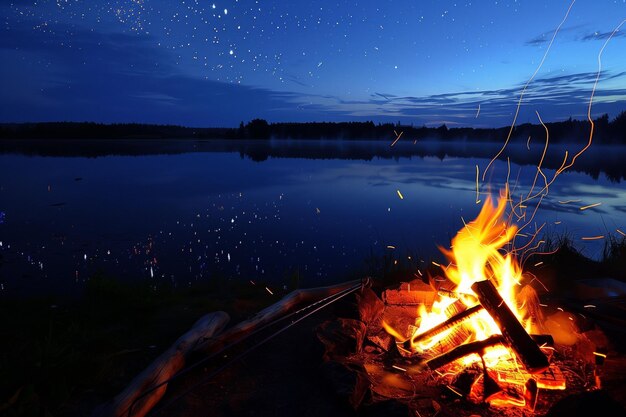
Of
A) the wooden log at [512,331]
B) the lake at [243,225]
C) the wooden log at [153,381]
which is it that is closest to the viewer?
the wooden log at [153,381]

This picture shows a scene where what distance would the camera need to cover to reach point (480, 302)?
432 cm

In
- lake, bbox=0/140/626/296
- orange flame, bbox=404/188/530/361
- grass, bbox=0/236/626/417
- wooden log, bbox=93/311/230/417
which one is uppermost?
orange flame, bbox=404/188/530/361

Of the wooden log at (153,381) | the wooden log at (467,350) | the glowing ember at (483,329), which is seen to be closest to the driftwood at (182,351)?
the wooden log at (153,381)

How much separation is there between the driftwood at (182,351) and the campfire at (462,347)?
38.1 inches

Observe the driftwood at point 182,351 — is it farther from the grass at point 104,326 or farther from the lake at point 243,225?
the lake at point 243,225

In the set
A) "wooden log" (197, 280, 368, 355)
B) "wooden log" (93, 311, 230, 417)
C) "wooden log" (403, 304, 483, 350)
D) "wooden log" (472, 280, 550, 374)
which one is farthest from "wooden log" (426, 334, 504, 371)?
"wooden log" (93, 311, 230, 417)

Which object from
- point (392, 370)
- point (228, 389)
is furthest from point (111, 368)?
point (392, 370)

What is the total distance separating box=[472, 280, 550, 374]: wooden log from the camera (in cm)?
363

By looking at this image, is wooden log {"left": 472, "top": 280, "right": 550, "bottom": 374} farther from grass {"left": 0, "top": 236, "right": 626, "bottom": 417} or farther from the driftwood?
grass {"left": 0, "top": 236, "right": 626, "bottom": 417}

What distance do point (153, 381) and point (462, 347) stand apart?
2.95 m

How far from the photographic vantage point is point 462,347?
156 inches

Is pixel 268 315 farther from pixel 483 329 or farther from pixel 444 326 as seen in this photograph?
pixel 483 329

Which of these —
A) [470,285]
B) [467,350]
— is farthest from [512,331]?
[470,285]

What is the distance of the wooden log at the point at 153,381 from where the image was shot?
128 inches
